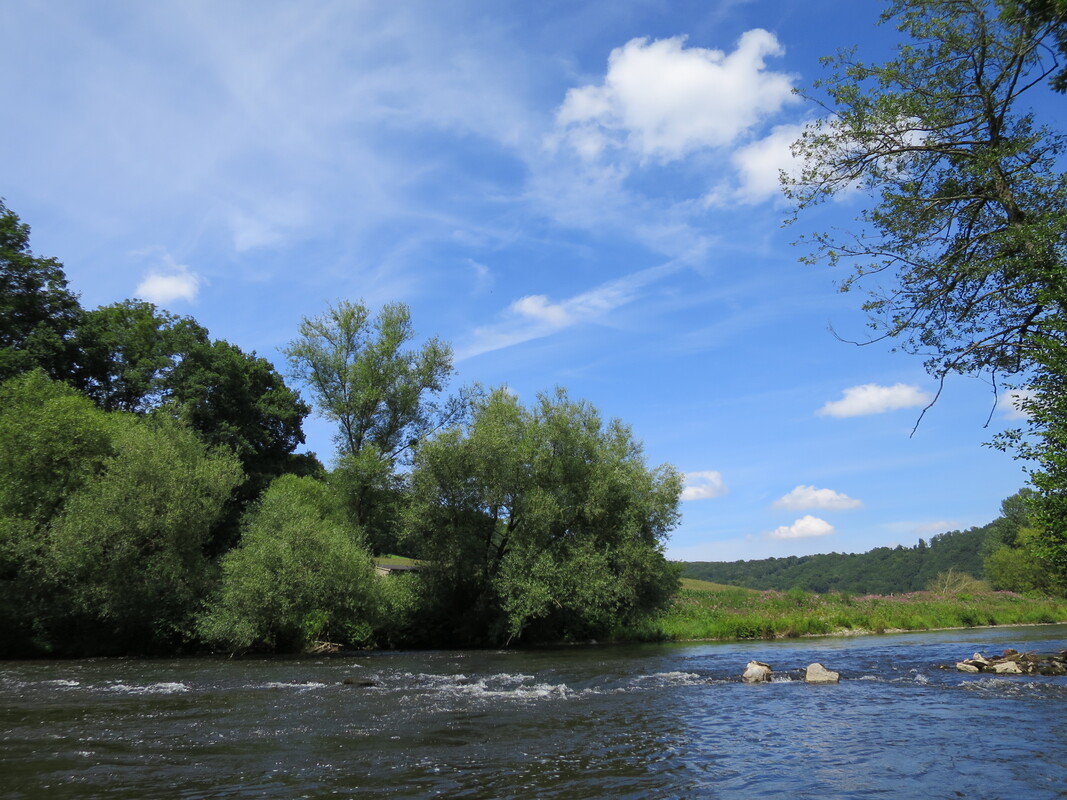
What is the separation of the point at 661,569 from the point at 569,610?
5.72m

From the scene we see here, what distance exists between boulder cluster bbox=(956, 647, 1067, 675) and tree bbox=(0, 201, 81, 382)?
47.7 m

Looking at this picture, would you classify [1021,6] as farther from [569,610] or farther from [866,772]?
[569,610]

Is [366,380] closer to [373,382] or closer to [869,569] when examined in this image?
[373,382]

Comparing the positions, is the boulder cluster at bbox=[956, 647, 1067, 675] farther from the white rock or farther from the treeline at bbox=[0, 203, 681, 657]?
the treeline at bbox=[0, 203, 681, 657]

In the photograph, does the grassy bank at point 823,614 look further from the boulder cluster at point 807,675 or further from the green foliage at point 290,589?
the boulder cluster at point 807,675

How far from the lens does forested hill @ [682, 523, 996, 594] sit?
14388 centimetres

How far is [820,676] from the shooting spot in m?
19.8

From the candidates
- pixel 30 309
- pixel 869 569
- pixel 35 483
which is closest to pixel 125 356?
pixel 30 309

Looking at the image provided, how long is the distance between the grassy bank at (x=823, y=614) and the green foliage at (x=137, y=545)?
24478 millimetres

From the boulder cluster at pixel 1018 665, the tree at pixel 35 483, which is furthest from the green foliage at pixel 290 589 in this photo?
the boulder cluster at pixel 1018 665

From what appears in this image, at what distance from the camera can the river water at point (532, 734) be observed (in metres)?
9.20

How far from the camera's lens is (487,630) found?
3700cm

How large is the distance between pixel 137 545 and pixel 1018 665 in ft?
108

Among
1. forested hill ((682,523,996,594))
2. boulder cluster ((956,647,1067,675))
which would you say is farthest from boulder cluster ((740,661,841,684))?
forested hill ((682,523,996,594))
